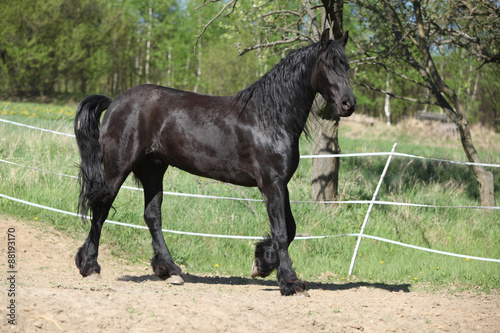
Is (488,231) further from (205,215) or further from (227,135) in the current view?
(227,135)

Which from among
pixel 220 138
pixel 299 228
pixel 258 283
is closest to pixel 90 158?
pixel 220 138

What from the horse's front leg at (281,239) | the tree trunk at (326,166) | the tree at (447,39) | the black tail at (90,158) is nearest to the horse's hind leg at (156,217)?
the black tail at (90,158)

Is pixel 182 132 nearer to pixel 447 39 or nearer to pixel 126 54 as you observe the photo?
pixel 447 39

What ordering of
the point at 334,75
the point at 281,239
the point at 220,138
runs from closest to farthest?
the point at 334,75
the point at 281,239
the point at 220,138

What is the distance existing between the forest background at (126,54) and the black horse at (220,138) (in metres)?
Answer: 24.9

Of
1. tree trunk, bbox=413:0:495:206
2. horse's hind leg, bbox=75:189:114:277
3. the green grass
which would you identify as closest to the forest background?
tree trunk, bbox=413:0:495:206

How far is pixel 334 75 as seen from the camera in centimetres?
467

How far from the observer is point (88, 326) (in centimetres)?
Answer: 327

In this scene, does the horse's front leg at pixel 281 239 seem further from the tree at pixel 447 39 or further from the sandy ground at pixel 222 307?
the tree at pixel 447 39

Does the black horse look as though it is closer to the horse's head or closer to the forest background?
the horse's head

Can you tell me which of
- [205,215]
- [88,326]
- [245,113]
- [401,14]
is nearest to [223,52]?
[401,14]

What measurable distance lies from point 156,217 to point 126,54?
3856cm

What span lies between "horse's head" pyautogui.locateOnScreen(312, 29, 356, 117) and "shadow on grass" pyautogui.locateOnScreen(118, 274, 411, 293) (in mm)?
2129

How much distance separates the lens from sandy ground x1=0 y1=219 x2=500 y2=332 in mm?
3354
